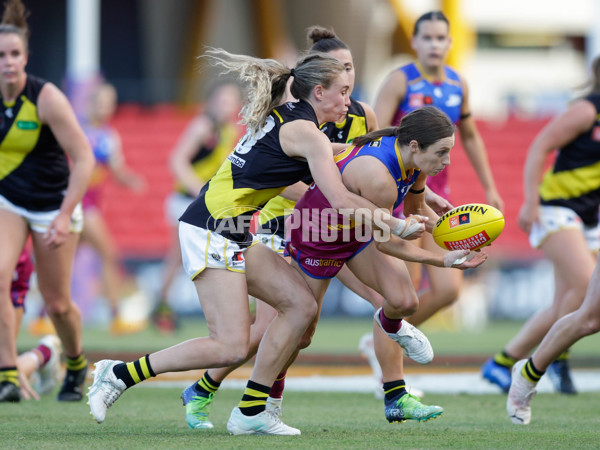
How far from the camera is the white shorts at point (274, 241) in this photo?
6.04 metres

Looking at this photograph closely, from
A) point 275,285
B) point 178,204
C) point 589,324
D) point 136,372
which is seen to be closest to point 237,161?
point 275,285

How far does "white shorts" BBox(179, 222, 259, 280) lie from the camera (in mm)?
5043

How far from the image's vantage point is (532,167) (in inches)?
275

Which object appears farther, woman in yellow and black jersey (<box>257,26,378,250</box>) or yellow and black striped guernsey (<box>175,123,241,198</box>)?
yellow and black striped guernsey (<box>175,123,241,198</box>)

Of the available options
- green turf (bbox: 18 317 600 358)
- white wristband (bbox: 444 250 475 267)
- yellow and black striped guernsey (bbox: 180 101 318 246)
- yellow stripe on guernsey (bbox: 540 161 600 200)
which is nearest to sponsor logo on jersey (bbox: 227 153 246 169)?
yellow and black striped guernsey (bbox: 180 101 318 246)

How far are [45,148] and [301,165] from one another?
219 centimetres

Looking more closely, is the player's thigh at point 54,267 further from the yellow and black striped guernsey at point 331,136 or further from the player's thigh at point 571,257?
the player's thigh at point 571,257

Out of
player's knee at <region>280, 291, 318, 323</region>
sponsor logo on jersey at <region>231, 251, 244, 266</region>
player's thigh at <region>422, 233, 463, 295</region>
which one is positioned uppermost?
sponsor logo on jersey at <region>231, 251, 244, 266</region>

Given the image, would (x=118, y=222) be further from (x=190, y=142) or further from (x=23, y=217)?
(x=23, y=217)

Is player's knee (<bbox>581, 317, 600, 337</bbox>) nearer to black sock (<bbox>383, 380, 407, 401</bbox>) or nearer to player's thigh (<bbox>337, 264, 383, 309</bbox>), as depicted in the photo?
black sock (<bbox>383, 380, 407, 401</bbox>)

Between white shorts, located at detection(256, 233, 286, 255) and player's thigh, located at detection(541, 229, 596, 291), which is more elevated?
white shorts, located at detection(256, 233, 286, 255)

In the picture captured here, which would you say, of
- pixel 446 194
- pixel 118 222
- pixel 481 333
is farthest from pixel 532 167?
pixel 118 222

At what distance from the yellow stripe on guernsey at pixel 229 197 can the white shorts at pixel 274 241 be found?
0.85 meters

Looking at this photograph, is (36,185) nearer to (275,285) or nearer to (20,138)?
(20,138)
